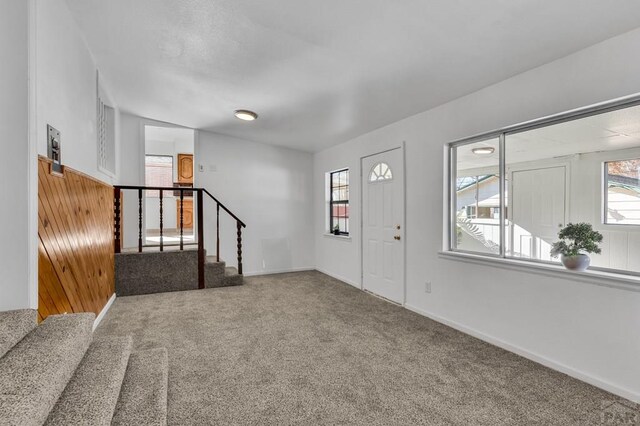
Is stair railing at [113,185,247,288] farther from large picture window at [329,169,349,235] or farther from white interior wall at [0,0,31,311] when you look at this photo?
white interior wall at [0,0,31,311]

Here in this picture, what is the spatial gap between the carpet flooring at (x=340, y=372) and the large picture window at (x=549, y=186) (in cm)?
94

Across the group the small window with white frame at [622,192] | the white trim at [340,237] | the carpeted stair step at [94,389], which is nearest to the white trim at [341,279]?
the white trim at [340,237]

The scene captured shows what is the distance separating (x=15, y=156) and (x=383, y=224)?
11.8ft

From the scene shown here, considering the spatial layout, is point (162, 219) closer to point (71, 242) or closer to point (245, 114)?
point (245, 114)

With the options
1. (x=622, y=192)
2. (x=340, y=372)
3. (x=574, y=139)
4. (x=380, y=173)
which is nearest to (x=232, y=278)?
(x=380, y=173)

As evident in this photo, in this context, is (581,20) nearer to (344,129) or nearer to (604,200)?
(604,200)

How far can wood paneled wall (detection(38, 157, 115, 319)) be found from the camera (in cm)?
195

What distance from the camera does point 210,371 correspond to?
227 centimetres

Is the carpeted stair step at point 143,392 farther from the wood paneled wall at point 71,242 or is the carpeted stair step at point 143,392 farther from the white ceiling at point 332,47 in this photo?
the white ceiling at point 332,47

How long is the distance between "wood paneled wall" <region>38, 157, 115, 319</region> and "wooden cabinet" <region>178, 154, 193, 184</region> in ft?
11.7

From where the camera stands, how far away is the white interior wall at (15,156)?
1.63 metres

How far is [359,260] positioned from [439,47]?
3.17 m

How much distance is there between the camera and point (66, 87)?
247 centimetres

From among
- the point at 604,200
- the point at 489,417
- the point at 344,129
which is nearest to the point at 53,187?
the point at 489,417
